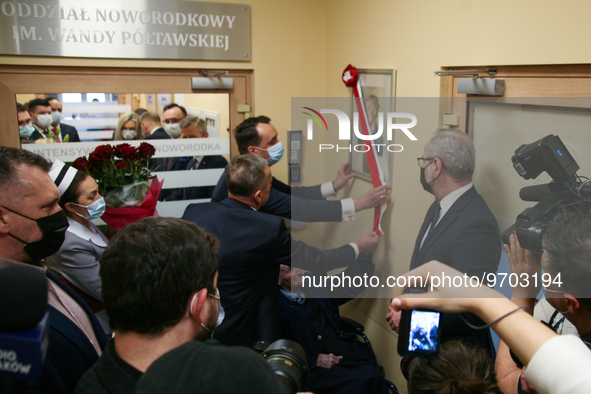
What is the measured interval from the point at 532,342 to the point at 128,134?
2.82 m

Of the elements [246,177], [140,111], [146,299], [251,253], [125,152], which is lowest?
[251,253]

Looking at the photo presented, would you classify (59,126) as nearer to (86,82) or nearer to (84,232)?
(86,82)

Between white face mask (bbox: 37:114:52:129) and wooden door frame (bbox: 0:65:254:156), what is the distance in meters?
0.12

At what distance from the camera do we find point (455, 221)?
5.29ft

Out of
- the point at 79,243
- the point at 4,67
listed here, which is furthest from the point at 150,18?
the point at 79,243

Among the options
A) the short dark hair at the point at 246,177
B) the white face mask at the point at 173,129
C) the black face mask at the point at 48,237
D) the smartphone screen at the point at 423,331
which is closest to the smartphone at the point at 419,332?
the smartphone screen at the point at 423,331

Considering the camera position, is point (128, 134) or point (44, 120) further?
point (128, 134)

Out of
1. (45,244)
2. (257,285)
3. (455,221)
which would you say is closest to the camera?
(45,244)

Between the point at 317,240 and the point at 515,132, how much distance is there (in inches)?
44.5

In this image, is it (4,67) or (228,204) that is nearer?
(228,204)

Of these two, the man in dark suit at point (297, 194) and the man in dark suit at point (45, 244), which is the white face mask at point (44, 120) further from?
the man in dark suit at point (45, 244)

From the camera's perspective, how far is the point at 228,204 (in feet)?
7.30

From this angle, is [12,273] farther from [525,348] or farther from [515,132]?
[515,132]

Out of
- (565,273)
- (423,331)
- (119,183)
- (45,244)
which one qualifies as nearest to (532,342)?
(423,331)
